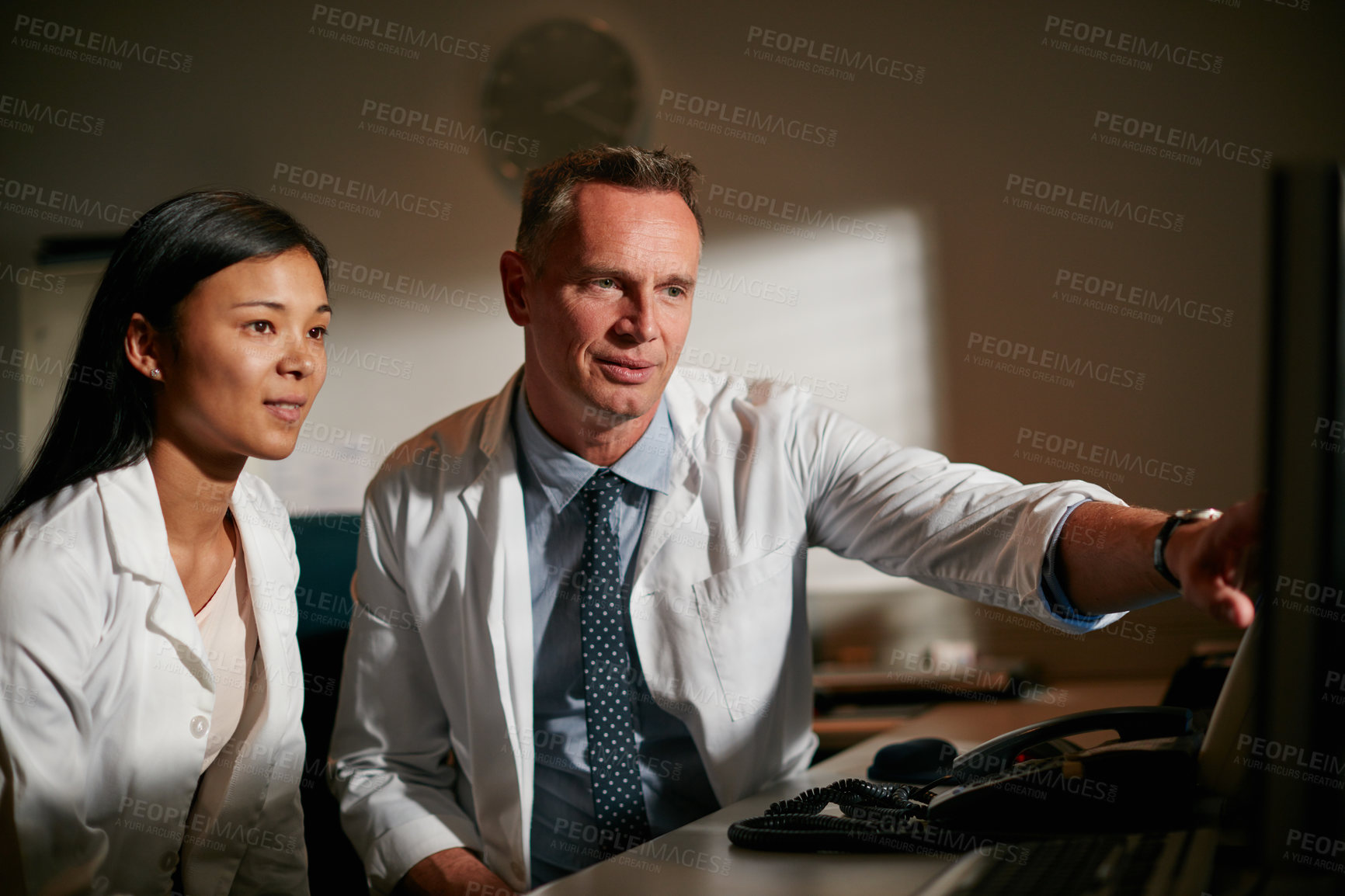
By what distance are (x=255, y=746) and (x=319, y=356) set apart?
0.48 metres

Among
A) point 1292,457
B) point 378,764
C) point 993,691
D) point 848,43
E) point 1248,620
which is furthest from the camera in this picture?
point 848,43

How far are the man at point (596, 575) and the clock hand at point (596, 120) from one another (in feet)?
4.73

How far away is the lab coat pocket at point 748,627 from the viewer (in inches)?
52.7

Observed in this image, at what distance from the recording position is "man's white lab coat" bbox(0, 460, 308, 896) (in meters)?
0.90

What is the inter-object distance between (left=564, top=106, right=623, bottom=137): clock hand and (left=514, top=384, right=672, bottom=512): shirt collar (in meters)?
1.64

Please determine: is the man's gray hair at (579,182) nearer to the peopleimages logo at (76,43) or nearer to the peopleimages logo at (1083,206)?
the peopleimages logo at (1083,206)

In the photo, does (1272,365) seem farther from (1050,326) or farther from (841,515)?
(1050,326)

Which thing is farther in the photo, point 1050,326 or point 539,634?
point 1050,326

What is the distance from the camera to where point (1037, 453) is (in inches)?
99.9

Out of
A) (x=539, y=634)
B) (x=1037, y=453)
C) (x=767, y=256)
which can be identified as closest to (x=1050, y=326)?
(x=1037, y=453)

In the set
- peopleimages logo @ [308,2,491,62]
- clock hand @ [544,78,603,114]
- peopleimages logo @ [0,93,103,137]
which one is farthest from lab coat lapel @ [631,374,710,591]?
peopleimages logo @ [0,93,103,137]

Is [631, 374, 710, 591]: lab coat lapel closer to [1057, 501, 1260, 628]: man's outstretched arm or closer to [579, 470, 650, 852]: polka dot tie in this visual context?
[579, 470, 650, 852]: polka dot tie

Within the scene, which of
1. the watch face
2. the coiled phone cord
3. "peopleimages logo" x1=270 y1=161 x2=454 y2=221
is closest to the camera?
the coiled phone cord

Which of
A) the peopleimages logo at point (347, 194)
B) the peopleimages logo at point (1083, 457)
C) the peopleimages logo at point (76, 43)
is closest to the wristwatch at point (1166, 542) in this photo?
the peopleimages logo at point (1083, 457)
